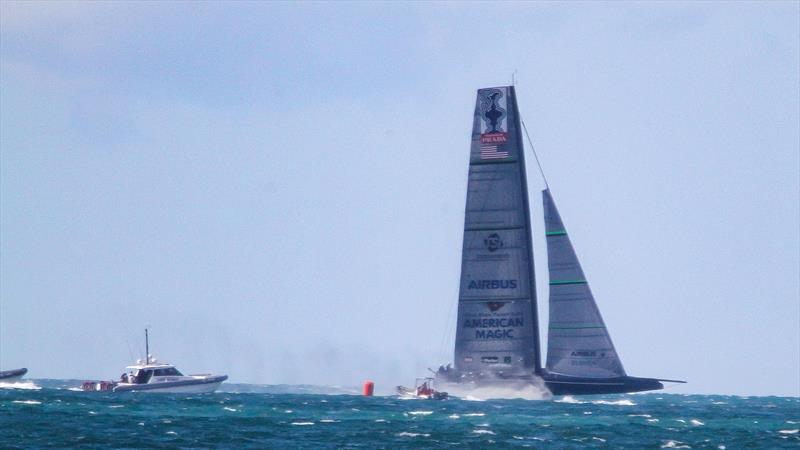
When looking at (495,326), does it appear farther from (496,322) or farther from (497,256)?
(497,256)

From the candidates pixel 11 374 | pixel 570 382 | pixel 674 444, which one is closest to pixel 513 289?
pixel 570 382

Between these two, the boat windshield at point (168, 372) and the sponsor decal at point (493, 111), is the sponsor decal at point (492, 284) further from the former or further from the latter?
the boat windshield at point (168, 372)

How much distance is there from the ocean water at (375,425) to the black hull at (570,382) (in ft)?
3.45

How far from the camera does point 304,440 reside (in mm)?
57438

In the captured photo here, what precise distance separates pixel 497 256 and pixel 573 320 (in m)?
5.04

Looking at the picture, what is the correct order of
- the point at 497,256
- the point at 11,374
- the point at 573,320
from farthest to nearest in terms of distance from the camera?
1. the point at 11,374
2. the point at 497,256
3. the point at 573,320

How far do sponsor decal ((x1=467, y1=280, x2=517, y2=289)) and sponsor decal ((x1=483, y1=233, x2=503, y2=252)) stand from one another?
1775mm

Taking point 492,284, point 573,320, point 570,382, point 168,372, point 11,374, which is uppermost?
point 492,284

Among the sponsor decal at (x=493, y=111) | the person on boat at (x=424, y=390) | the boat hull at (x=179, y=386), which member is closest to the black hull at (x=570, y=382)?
the person on boat at (x=424, y=390)

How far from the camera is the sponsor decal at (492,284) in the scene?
83062 millimetres

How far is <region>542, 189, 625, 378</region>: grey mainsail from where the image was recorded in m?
81.9

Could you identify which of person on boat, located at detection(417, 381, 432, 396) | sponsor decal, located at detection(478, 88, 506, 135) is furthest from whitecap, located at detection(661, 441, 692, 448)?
person on boat, located at detection(417, 381, 432, 396)

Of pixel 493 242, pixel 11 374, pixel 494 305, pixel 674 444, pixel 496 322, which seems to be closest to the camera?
pixel 674 444

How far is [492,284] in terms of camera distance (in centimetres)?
8306
